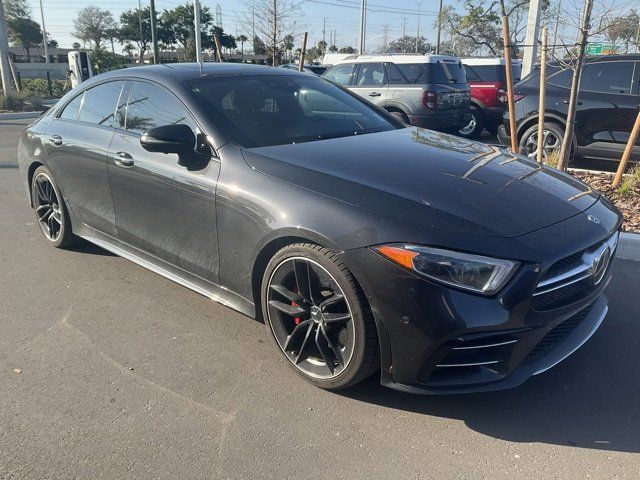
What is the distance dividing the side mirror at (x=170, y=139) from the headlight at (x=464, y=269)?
1605mm

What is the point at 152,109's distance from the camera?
3797mm

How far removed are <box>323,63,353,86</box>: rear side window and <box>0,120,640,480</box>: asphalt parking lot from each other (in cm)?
866

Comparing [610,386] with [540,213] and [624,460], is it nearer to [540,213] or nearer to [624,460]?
[624,460]

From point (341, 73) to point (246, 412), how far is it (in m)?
9.88

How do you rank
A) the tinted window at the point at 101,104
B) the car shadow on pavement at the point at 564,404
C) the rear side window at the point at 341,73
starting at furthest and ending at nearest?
the rear side window at the point at 341,73 < the tinted window at the point at 101,104 < the car shadow on pavement at the point at 564,404

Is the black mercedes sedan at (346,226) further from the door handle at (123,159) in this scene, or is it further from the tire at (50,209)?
the tire at (50,209)

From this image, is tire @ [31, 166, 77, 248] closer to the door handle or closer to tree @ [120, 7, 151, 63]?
the door handle

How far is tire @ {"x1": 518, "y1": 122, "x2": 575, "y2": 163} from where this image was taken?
7863 millimetres

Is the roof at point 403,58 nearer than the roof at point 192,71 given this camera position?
No

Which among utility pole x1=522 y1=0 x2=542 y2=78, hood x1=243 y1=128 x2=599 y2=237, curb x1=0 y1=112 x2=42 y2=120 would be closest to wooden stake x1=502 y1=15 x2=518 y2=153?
hood x1=243 y1=128 x2=599 y2=237

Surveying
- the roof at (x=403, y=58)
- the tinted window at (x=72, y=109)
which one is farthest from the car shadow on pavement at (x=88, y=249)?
the roof at (x=403, y=58)

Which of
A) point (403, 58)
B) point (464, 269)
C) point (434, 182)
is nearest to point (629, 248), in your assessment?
point (434, 182)

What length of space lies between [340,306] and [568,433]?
1207mm

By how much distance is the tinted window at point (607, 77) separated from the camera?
7520 millimetres
